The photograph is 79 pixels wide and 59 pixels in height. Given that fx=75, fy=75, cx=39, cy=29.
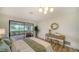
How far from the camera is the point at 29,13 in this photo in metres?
1.56

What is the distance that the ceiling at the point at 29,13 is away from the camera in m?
1.48

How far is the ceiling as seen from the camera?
1.48 metres

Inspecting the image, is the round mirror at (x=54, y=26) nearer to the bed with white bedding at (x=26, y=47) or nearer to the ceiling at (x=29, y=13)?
the ceiling at (x=29, y=13)

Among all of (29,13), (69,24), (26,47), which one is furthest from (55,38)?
(29,13)

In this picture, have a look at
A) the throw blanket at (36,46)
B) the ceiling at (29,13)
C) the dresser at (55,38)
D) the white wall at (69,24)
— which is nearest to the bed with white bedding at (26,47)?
the throw blanket at (36,46)

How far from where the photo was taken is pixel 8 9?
4.83 feet

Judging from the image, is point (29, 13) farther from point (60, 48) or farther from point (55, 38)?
point (60, 48)

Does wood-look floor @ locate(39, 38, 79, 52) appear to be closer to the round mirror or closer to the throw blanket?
the throw blanket

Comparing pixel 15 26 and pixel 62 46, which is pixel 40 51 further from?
pixel 15 26

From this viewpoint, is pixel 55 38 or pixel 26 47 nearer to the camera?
pixel 26 47

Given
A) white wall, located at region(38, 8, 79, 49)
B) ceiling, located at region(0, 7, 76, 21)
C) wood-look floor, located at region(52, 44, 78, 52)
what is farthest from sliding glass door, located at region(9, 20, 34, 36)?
wood-look floor, located at region(52, 44, 78, 52)

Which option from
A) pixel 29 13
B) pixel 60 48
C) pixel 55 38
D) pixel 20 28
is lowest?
pixel 60 48
